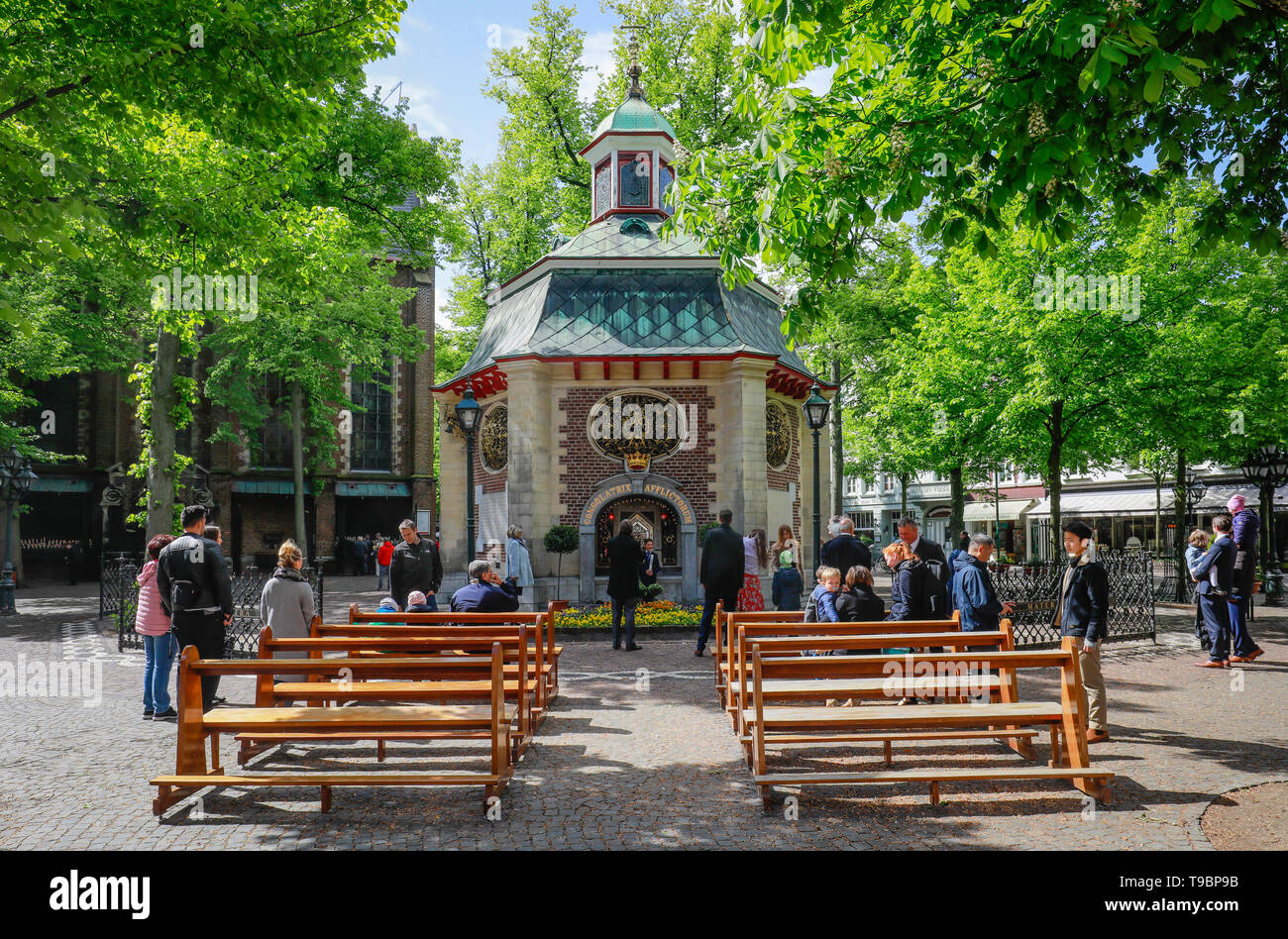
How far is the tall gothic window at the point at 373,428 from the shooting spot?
37.2 metres

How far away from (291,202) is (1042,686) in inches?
543

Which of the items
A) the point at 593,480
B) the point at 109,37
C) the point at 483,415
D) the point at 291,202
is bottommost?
the point at 593,480

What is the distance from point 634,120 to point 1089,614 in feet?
65.7

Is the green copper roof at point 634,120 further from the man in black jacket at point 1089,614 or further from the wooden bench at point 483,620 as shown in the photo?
the man in black jacket at point 1089,614

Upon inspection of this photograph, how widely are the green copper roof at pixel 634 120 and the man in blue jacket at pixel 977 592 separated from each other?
59.9ft

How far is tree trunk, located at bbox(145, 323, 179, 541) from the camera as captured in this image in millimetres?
14375

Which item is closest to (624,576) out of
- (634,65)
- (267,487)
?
(634,65)

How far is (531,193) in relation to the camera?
27047mm

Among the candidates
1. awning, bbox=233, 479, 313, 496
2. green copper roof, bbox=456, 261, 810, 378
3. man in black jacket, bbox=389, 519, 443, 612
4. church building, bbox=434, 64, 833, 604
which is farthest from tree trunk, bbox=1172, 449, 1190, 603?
awning, bbox=233, 479, 313, 496

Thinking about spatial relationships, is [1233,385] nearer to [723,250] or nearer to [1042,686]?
[1042,686]

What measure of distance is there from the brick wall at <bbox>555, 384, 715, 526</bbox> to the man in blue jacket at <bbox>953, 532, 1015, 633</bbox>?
10582mm

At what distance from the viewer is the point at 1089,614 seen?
6.71 m

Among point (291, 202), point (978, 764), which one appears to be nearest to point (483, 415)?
point (291, 202)

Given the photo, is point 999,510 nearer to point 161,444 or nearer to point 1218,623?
point 1218,623
